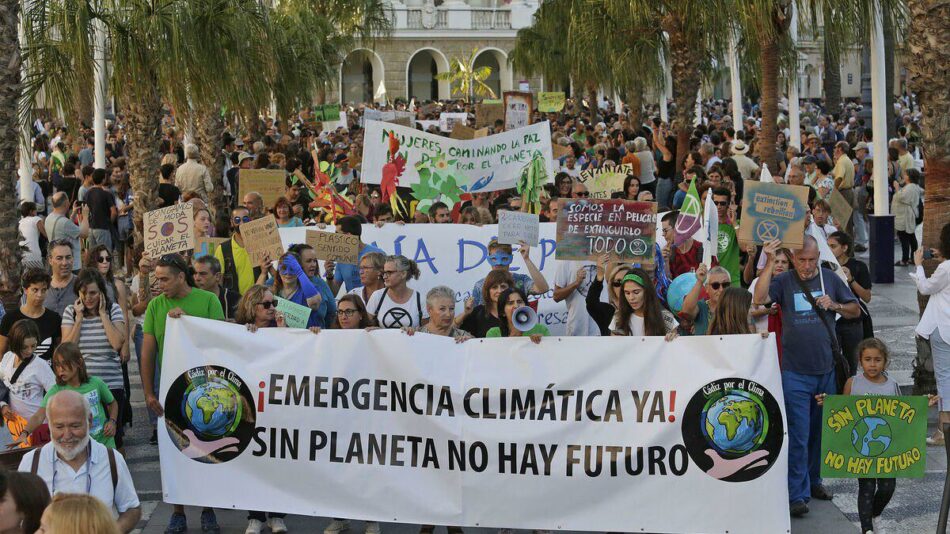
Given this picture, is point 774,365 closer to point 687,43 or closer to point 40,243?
point 40,243

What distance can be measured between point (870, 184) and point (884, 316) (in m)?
6.58

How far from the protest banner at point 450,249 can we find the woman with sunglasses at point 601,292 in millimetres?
2224

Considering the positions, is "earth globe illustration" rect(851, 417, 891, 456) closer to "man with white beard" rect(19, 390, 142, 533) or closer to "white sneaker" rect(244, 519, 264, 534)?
"white sneaker" rect(244, 519, 264, 534)

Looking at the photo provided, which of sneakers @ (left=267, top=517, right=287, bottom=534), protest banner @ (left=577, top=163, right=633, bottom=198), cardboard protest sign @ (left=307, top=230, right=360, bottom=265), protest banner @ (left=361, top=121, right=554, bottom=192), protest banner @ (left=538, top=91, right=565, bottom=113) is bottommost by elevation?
sneakers @ (left=267, top=517, right=287, bottom=534)

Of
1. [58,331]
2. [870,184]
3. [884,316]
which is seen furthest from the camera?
[870,184]

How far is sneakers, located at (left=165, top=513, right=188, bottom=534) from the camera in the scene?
7629mm

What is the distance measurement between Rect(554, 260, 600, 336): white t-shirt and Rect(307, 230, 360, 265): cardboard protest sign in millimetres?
1617

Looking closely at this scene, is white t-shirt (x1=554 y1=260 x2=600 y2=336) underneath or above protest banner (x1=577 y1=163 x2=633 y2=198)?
underneath

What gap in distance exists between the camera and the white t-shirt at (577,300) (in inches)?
358

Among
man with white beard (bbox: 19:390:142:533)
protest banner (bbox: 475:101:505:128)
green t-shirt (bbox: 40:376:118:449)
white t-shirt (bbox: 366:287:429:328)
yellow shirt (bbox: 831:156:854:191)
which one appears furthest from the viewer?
protest banner (bbox: 475:101:505:128)

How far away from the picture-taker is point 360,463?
7.31 m

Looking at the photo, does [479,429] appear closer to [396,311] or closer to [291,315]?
[291,315]

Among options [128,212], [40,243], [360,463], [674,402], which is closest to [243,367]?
[360,463]

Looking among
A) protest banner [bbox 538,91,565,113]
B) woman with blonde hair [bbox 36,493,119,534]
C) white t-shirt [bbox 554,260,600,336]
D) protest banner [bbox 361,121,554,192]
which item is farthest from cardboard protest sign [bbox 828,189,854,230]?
protest banner [bbox 538,91,565,113]
